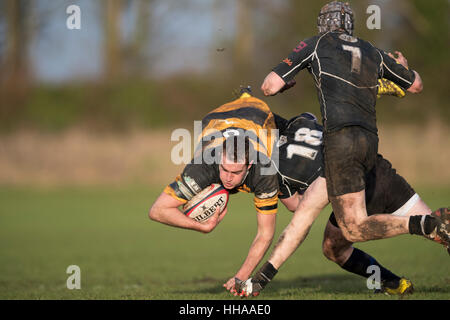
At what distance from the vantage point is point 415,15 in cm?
3086

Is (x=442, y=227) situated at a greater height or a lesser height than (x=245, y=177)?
lesser

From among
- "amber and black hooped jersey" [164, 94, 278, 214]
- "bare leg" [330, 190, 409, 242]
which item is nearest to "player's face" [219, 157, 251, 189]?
"amber and black hooped jersey" [164, 94, 278, 214]

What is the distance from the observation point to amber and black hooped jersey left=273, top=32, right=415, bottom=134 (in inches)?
228

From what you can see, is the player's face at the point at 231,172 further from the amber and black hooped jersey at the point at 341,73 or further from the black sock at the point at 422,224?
the black sock at the point at 422,224

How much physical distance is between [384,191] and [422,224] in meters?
0.95

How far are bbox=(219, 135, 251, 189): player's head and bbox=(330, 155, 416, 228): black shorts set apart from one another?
1.24 metres

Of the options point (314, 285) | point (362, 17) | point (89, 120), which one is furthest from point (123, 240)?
point (89, 120)

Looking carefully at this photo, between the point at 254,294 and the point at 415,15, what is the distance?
27614 mm

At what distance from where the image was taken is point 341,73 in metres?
5.78

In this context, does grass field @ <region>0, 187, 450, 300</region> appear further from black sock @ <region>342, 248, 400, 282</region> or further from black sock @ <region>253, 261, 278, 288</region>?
black sock @ <region>253, 261, 278, 288</region>

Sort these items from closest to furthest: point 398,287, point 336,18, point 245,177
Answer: point 336,18, point 245,177, point 398,287

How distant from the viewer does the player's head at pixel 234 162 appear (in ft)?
Result: 20.5

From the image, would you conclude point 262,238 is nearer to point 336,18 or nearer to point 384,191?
point 384,191

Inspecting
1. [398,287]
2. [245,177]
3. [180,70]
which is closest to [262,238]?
[245,177]
